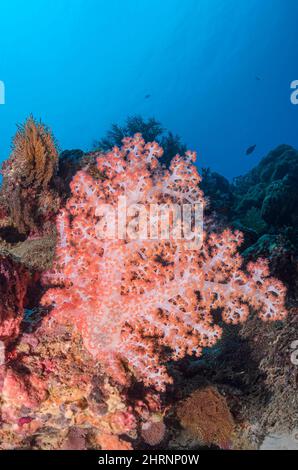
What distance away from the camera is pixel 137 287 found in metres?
3.36

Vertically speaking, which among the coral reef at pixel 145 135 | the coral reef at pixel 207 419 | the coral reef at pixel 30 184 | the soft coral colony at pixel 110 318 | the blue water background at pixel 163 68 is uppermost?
the blue water background at pixel 163 68

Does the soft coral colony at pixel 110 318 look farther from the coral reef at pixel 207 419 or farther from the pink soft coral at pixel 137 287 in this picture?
the coral reef at pixel 207 419

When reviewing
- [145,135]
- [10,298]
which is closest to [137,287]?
[10,298]

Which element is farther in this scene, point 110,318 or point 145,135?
point 145,135

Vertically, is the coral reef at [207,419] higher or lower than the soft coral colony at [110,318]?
lower

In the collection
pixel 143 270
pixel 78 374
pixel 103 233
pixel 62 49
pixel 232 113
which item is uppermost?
pixel 62 49

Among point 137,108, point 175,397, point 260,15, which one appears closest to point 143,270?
point 175,397

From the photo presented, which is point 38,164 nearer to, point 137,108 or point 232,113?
point 232,113

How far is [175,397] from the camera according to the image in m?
3.94

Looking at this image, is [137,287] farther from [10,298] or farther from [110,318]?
[10,298]

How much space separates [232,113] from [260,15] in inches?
1359

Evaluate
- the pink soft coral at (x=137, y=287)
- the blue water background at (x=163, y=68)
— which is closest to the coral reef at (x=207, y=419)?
the pink soft coral at (x=137, y=287)

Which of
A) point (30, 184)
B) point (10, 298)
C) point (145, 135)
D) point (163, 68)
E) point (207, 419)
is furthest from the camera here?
point (163, 68)

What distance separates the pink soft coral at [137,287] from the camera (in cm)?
335
